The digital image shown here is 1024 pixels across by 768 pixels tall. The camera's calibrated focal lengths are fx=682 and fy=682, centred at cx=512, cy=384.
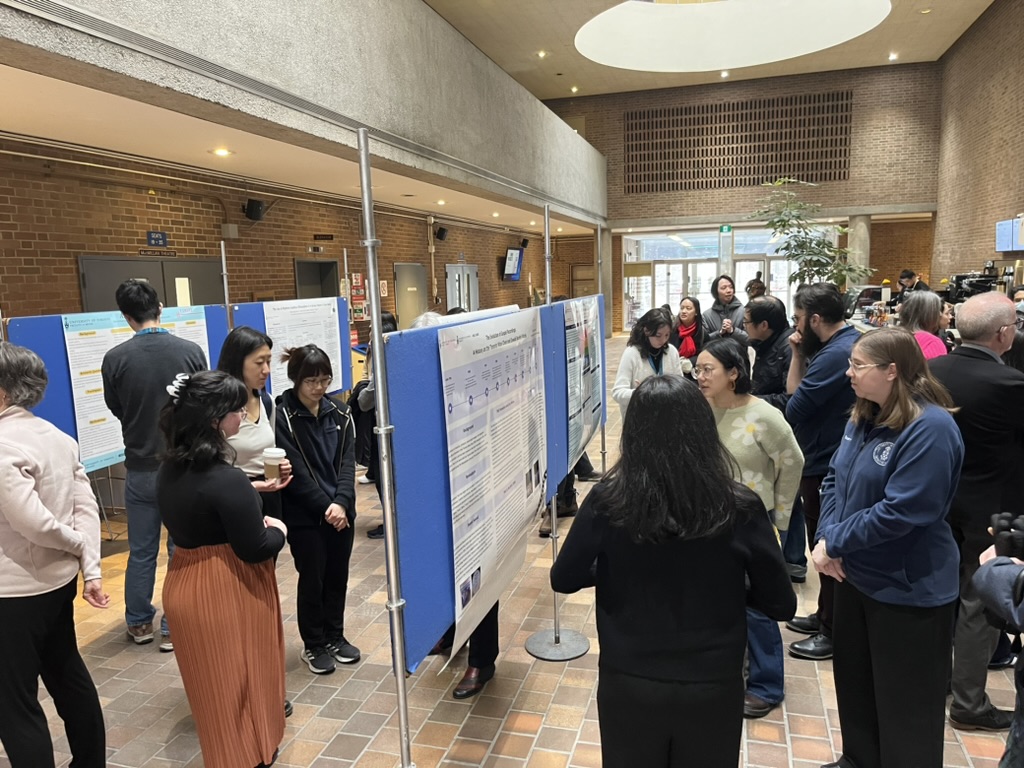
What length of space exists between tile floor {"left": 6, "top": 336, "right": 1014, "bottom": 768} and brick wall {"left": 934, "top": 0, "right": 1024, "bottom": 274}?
9.13m

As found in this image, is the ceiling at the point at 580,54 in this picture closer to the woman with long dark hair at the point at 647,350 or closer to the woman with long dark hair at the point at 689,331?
the woman with long dark hair at the point at 689,331

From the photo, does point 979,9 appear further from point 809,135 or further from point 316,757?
point 316,757

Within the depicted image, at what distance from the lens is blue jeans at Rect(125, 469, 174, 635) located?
3566 mm

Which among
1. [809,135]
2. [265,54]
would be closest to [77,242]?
[265,54]

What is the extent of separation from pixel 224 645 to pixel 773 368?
3359 mm

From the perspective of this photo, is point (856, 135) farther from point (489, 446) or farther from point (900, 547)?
point (489, 446)

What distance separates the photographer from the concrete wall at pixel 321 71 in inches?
125

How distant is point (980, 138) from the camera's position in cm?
1106

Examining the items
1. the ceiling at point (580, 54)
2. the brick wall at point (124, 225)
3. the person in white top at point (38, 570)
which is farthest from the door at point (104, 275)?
the ceiling at point (580, 54)

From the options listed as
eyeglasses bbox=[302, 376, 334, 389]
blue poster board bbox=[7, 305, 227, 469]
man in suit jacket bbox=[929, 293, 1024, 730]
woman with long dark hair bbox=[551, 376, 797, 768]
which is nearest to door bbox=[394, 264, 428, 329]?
blue poster board bbox=[7, 305, 227, 469]

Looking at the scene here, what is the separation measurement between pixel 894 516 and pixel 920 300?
2319 millimetres

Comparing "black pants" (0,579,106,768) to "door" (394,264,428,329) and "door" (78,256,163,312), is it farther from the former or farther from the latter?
"door" (394,264,428,329)

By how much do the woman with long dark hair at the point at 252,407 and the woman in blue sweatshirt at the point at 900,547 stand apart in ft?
7.44

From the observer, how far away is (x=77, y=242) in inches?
222
